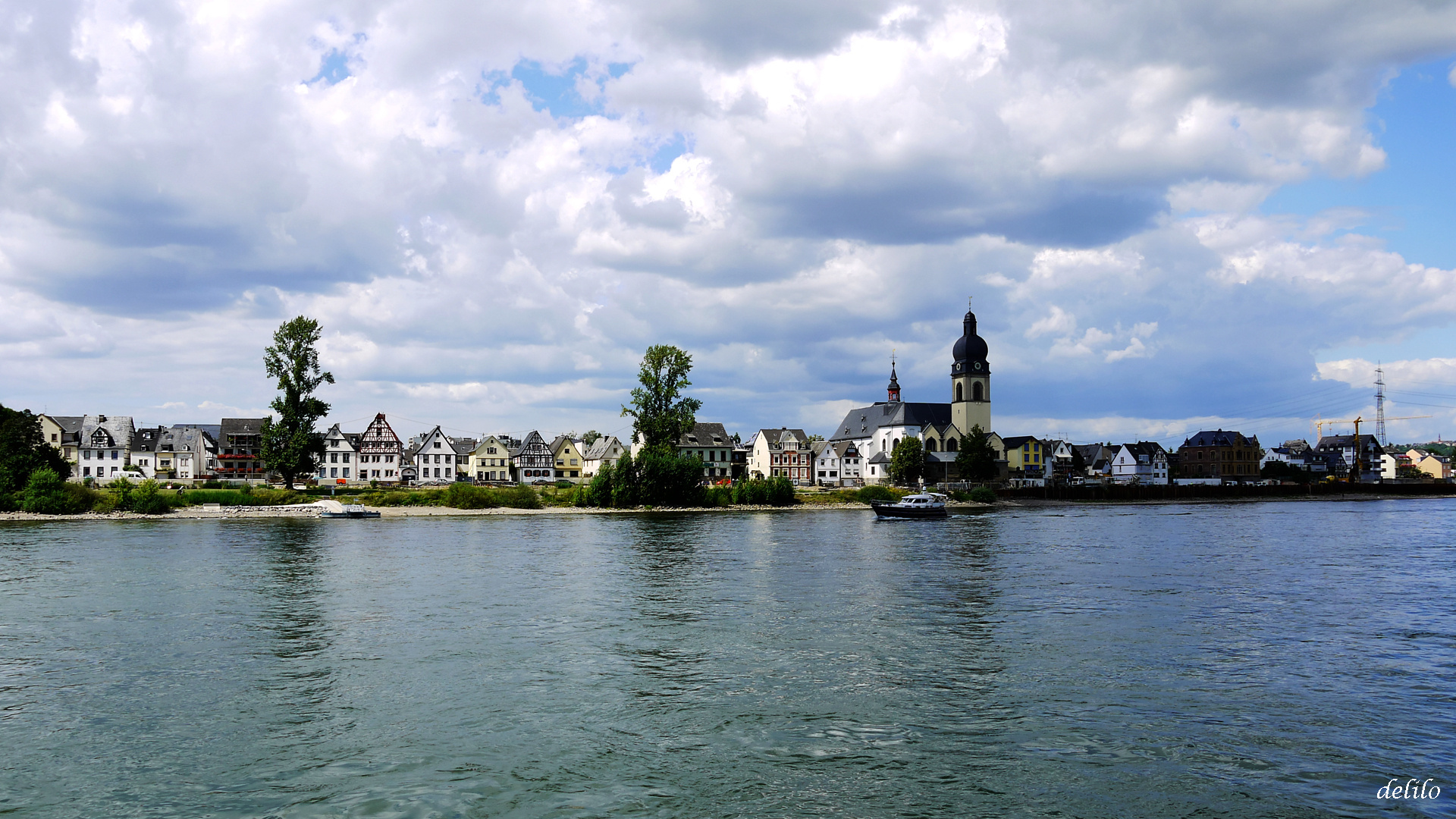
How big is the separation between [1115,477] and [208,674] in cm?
20218

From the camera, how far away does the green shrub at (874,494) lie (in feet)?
413

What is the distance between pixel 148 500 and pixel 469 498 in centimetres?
3316

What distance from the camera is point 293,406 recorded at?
106 meters

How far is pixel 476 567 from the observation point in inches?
1911

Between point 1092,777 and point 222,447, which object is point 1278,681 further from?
point 222,447

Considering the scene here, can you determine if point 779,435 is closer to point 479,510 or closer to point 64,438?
point 479,510

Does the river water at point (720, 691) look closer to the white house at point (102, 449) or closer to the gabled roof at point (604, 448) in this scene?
the white house at point (102, 449)

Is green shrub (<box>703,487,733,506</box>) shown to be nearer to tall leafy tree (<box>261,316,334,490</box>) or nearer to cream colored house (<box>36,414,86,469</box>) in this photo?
tall leafy tree (<box>261,316,334,490</box>)

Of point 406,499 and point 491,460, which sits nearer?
point 406,499

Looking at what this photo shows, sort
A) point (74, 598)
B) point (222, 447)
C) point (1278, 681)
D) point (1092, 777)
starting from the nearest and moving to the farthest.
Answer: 1. point (1092, 777)
2. point (1278, 681)
3. point (74, 598)
4. point (222, 447)

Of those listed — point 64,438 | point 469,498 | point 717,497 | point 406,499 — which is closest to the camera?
point 469,498

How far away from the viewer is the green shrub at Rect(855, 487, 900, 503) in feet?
413

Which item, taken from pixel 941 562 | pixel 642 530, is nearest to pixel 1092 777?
pixel 941 562

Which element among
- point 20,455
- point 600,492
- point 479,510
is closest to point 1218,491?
point 600,492
